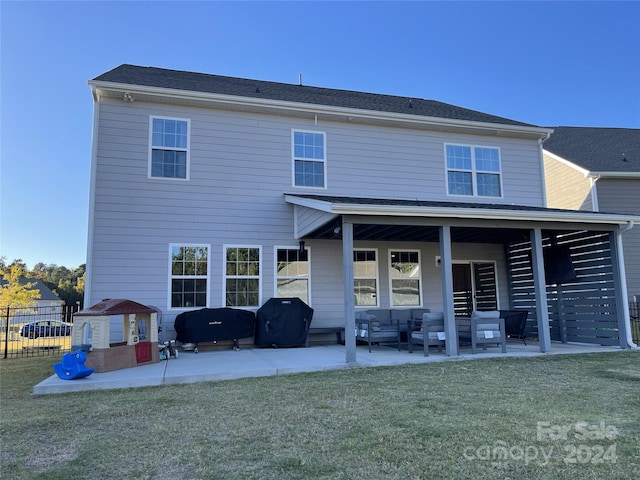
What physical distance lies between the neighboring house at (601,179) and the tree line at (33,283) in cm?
2514

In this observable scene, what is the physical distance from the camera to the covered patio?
294 inches

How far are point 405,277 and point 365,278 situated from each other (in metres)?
A: 1.04

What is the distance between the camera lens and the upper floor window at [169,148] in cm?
916

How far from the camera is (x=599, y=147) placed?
1609cm

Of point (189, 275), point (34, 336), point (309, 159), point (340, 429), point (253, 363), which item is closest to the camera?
point (340, 429)

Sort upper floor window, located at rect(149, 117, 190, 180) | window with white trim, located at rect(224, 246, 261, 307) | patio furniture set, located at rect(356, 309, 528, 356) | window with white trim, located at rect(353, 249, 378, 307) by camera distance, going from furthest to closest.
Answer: window with white trim, located at rect(353, 249, 378, 307) < window with white trim, located at rect(224, 246, 261, 307) < upper floor window, located at rect(149, 117, 190, 180) < patio furniture set, located at rect(356, 309, 528, 356)

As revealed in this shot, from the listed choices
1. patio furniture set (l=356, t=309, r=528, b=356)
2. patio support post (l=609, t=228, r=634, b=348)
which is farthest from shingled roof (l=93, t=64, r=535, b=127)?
patio furniture set (l=356, t=309, r=528, b=356)

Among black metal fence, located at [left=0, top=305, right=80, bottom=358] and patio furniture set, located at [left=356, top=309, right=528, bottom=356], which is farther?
black metal fence, located at [left=0, top=305, right=80, bottom=358]

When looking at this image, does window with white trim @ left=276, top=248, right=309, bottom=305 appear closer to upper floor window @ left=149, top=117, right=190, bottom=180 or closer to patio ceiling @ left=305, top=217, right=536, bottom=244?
patio ceiling @ left=305, top=217, right=536, bottom=244

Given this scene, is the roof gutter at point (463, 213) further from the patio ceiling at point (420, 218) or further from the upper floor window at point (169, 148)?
the upper floor window at point (169, 148)

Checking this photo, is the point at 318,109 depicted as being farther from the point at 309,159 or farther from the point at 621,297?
the point at 621,297

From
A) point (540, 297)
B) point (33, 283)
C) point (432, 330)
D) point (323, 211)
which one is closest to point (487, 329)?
point (432, 330)

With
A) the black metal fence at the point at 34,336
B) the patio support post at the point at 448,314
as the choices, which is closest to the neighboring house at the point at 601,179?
the patio support post at the point at 448,314

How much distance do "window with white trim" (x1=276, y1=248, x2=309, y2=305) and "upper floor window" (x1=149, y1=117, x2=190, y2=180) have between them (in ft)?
8.83
